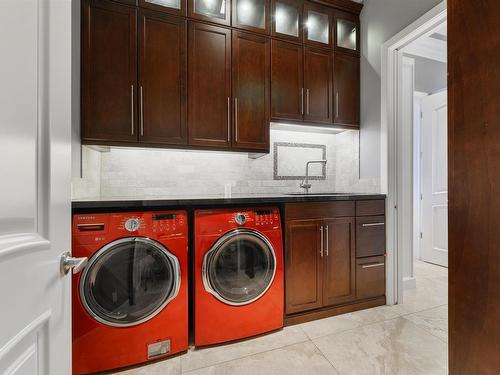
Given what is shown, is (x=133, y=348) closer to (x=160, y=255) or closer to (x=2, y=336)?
(x=160, y=255)

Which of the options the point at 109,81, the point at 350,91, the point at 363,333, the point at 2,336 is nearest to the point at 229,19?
the point at 109,81

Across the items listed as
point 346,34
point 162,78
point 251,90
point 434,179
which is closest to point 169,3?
point 162,78

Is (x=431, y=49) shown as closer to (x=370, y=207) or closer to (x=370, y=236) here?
(x=370, y=207)

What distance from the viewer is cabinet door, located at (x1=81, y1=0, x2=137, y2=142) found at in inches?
70.9

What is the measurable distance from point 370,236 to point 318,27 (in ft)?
6.93

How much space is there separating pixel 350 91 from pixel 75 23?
2.45 m

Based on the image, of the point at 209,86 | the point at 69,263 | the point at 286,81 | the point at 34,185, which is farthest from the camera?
the point at 286,81

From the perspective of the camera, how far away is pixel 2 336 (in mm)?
426

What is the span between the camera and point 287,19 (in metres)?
2.37

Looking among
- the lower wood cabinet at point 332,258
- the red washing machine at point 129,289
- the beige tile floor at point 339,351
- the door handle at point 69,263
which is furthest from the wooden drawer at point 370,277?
the door handle at point 69,263

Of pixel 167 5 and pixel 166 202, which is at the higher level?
pixel 167 5

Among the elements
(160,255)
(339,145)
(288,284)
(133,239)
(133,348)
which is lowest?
(133,348)

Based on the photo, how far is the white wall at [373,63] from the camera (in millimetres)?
2229

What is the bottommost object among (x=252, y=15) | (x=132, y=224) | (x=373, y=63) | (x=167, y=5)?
(x=132, y=224)
